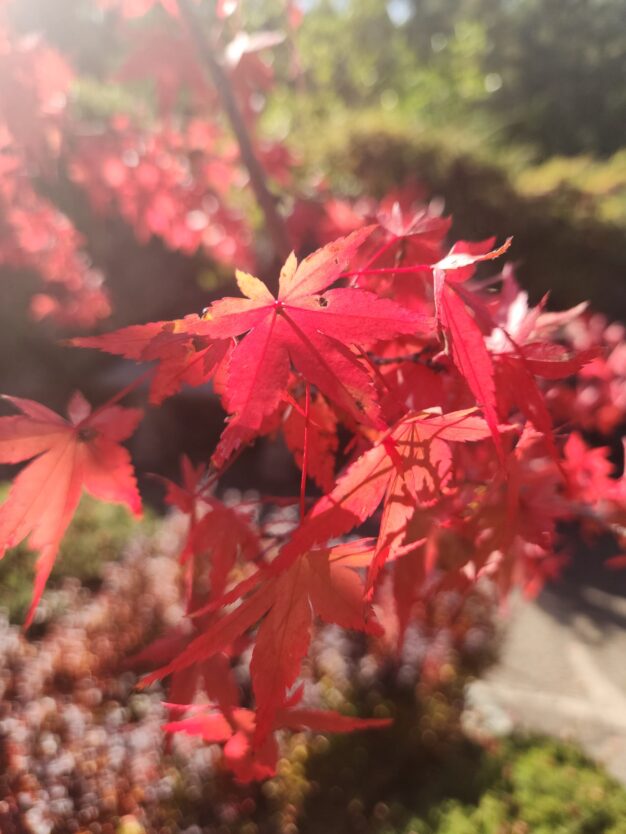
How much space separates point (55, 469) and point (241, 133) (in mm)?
1235

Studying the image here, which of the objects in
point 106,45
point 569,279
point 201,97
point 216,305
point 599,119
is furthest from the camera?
point 106,45

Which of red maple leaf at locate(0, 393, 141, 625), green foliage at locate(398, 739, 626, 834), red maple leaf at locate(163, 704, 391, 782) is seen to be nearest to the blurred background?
green foliage at locate(398, 739, 626, 834)

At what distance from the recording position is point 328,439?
0.81 metres

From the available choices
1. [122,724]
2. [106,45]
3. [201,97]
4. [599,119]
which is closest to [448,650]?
[122,724]

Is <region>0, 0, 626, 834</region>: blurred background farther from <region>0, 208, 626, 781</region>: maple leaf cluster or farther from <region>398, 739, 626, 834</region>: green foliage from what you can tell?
<region>0, 208, 626, 781</region>: maple leaf cluster

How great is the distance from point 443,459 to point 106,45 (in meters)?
23.1

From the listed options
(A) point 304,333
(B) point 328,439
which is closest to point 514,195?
(B) point 328,439

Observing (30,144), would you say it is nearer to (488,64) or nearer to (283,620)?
(283,620)

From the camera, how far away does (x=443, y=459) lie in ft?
2.04

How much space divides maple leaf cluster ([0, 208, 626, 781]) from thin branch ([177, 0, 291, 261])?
2.37 feet

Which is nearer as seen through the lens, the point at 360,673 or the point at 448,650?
the point at 360,673

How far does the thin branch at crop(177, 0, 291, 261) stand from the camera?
1.60m

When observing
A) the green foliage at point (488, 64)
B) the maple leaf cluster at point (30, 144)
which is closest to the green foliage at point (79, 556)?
the maple leaf cluster at point (30, 144)

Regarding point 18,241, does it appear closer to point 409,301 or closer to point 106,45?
point 409,301
